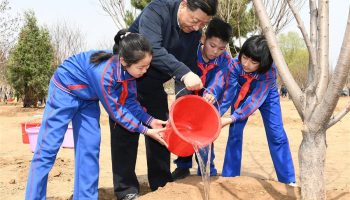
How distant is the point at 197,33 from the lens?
288 cm

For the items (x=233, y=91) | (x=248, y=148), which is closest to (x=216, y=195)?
(x=233, y=91)

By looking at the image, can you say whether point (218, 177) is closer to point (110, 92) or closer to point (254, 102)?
point (254, 102)

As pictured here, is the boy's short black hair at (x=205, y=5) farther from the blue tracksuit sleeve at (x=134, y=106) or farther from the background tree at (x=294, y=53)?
the background tree at (x=294, y=53)

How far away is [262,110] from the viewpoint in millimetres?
3322

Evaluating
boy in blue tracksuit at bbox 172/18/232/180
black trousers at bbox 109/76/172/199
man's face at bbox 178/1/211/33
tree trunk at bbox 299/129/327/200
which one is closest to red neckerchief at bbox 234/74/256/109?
boy in blue tracksuit at bbox 172/18/232/180

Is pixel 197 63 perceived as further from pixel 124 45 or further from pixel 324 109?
pixel 324 109

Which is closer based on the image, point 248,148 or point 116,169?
point 116,169

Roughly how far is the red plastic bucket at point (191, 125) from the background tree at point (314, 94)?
1.66ft

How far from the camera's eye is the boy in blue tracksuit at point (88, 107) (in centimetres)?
250

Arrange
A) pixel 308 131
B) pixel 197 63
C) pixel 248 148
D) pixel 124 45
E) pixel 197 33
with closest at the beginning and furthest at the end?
pixel 308 131, pixel 124 45, pixel 197 33, pixel 197 63, pixel 248 148

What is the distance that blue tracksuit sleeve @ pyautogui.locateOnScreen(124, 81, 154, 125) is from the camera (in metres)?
2.67

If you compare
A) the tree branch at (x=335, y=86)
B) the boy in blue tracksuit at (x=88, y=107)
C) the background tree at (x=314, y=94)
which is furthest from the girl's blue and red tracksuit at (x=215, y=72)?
the tree branch at (x=335, y=86)

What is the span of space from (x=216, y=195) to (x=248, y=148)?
155 inches

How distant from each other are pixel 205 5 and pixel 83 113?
1.14 m
